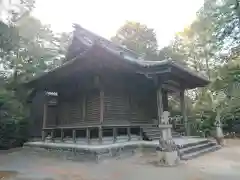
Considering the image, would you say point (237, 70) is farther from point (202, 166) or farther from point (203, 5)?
point (202, 166)

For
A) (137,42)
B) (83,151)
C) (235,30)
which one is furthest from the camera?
(137,42)

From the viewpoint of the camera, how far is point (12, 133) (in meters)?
16.0

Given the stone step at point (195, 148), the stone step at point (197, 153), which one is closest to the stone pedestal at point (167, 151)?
the stone step at point (197, 153)

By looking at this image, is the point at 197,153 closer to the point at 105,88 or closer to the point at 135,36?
the point at 105,88

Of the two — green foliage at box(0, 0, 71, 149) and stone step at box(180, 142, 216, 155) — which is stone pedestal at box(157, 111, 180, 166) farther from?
green foliage at box(0, 0, 71, 149)

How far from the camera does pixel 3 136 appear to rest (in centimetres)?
1535

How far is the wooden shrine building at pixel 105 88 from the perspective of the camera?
9.92 metres

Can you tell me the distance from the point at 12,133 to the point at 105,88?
8.33 meters

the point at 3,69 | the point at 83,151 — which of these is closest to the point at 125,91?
the point at 83,151

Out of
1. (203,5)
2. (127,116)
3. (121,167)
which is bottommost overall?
(121,167)

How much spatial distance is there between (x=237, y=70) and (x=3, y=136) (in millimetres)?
14714

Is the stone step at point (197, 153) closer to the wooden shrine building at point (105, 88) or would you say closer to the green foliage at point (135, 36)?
the wooden shrine building at point (105, 88)

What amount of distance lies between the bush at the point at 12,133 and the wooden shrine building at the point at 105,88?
2.83m

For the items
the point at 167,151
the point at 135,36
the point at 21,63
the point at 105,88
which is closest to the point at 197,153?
the point at 167,151
